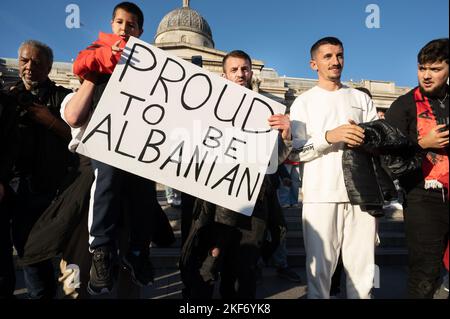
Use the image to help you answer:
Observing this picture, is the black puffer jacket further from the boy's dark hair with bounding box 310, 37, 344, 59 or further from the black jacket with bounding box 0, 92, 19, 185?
the black jacket with bounding box 0, 92, 19, 185

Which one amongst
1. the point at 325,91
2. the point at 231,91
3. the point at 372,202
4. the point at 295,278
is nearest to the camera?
the point at 372,202

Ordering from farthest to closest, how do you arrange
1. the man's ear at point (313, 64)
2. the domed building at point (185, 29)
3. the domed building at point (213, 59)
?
the domed building at point (185, 29) → the domed building at point (213, 59) → the man's ear at point (313, 64)

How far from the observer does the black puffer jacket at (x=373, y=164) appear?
69.2 inches

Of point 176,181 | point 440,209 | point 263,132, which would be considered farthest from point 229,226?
point 440,209

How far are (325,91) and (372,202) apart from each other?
818 millimetres

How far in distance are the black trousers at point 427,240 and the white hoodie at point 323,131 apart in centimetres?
51

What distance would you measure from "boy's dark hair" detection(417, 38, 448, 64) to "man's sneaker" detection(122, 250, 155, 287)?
2.25 metres

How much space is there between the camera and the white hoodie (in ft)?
6.11

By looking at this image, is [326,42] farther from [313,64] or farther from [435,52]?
[435,52]

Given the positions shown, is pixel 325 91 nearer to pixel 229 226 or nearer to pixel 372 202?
pixel 372 202

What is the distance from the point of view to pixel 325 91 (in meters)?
2.02

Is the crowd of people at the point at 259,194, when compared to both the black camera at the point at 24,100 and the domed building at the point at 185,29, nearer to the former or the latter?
the black camera at the point at 24,100

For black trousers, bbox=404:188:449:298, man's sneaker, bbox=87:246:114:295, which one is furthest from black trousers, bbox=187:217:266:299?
black trousers, bbox=404:188:449:298

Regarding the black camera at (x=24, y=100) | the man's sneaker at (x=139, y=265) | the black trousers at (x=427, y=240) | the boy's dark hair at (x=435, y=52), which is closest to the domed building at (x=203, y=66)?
the black camera at (x=24, y=100)
